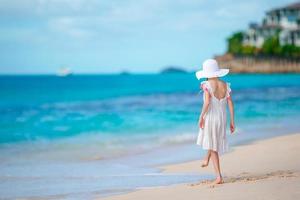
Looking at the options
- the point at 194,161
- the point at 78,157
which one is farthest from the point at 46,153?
the point at 194,161

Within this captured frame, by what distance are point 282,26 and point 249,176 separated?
4080 inches

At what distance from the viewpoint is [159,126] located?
21938 mm

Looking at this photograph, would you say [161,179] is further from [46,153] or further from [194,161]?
[46,153]

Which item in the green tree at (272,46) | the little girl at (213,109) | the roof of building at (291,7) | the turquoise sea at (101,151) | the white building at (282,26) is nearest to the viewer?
the little girl at (213,109)

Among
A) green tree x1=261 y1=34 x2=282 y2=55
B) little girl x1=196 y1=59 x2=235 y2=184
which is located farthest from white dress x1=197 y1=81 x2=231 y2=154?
green tree x1=261 y1=34 x2=282 y2=55

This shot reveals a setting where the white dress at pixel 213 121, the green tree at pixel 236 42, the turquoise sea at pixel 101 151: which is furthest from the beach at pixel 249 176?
the green tree at pixel 236 42

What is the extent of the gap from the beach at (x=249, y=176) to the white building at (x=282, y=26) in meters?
97.1

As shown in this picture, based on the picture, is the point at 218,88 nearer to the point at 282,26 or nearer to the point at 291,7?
the point at 291,7

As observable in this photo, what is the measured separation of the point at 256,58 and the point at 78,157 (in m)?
108

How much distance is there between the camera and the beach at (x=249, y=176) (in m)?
7.24

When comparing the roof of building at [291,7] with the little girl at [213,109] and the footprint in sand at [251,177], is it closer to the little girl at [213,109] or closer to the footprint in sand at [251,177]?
the footprint in sand at [251,177]

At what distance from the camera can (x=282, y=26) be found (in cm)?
10931

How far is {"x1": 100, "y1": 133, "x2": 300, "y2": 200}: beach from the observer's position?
724 centimetres

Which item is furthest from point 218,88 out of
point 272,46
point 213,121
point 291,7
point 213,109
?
point 272,46
